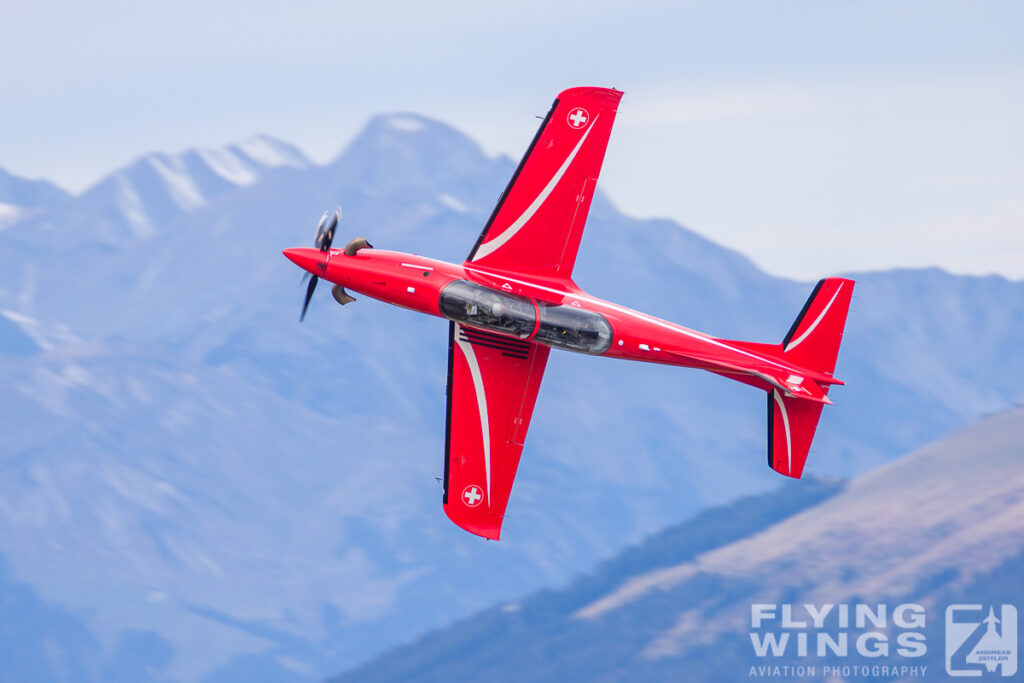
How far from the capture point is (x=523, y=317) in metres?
44.0

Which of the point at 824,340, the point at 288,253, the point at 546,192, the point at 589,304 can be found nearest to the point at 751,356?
the point at 824,340

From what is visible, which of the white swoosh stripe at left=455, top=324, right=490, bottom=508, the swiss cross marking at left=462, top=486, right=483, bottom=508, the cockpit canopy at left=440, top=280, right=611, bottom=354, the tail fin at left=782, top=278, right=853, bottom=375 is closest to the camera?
the cockpit canopy at left=440, top=280, right=611, bottom=354

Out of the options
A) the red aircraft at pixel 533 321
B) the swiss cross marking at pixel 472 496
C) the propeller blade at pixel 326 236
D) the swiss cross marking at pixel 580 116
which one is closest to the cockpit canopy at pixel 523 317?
the red aircraft at pixel 533 321

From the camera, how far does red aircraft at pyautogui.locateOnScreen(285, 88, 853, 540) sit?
43.9 m

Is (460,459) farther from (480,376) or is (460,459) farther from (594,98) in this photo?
(594,98)

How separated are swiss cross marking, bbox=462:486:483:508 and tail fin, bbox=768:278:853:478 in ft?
36.6

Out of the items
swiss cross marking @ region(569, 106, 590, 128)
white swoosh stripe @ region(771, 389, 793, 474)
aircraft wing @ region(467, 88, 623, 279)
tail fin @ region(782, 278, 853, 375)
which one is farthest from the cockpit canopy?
tail fin @ region(782, 278, 853, 375)

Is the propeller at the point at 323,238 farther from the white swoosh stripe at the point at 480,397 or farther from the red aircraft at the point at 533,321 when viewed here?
the white swoosh stripe at the point at 480,397

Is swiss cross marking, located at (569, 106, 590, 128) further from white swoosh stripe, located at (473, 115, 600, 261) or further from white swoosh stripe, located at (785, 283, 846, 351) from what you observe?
white swoosh stripe, located at (785, 283, 846, 351)

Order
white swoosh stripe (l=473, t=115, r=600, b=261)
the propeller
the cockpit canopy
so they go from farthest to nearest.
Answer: white swoosh stripe (l=473, t=115, r=600, b=261) < the cockpit canopy < the propeller

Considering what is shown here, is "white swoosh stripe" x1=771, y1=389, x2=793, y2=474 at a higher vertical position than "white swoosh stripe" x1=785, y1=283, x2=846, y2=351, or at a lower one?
lower

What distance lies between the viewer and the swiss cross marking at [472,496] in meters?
46.7

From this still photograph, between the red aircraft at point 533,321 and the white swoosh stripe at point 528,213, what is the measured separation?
0.12 feet

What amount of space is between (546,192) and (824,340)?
12.1 meters
